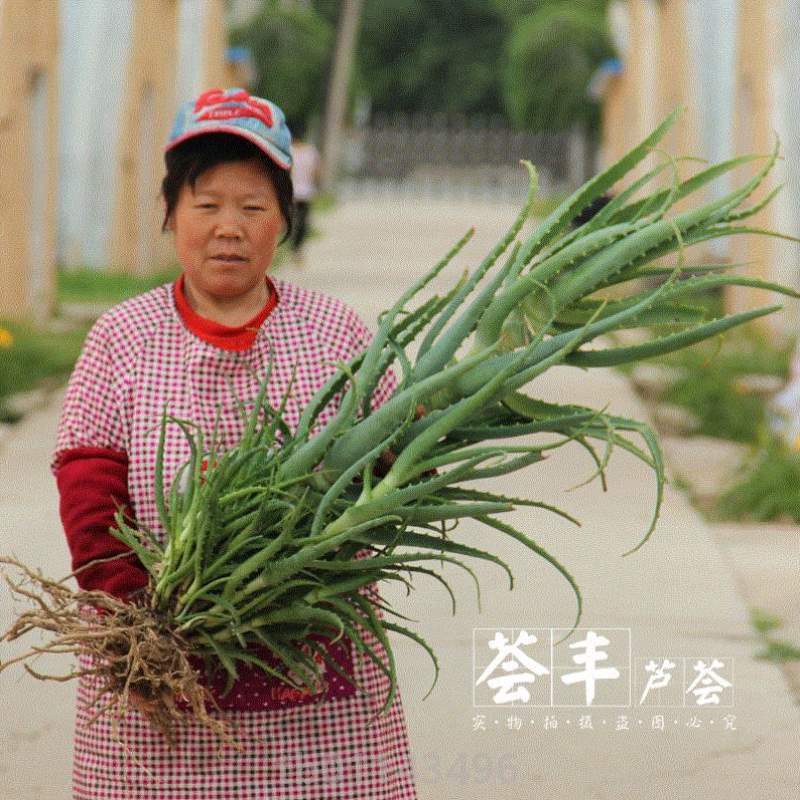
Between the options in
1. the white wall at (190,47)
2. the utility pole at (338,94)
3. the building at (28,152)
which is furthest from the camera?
the utility pole at (338,94)

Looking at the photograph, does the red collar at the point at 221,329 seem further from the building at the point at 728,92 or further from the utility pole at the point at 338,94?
the utility pole at the point at 338,94

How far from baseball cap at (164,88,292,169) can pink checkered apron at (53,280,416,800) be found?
10.0 inches

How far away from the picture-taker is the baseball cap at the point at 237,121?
2498mm

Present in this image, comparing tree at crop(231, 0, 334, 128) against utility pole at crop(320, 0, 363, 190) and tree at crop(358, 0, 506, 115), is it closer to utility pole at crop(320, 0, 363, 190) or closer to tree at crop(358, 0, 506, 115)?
utility pole at crop(320, 0, 363, 190)

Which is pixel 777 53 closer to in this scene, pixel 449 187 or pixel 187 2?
pixel 187 2

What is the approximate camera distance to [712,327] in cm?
227

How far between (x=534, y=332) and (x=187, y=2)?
17426 millimetres

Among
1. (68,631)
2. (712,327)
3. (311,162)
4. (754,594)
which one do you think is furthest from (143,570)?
(311,162)

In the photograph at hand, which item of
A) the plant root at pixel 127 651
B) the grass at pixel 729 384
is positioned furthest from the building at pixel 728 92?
the plant root at pixel 127 651

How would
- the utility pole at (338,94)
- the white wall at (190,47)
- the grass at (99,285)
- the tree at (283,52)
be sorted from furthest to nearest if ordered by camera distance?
the utility pole at (338,94)
the tree at (283,52)
the white wall at (190,47)
the grass at (99,285)

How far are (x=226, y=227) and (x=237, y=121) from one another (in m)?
0.15

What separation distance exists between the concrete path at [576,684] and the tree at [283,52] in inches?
1134

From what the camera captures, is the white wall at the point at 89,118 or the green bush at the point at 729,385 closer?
the green bush at the point at 729,385

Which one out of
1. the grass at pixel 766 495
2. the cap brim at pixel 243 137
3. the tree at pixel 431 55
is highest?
the tree at pixel 431 55
